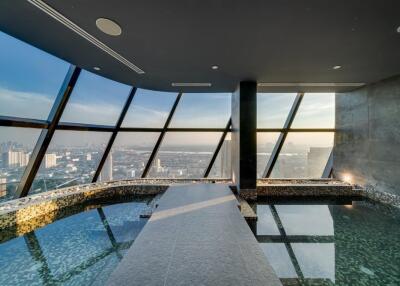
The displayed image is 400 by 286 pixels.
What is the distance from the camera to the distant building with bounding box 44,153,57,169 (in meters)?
4.51

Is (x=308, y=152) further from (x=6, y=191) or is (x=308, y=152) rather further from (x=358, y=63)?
(x=6, y=191)

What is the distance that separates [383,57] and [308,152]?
385 centimetres

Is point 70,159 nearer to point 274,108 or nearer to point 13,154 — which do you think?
point 13,154

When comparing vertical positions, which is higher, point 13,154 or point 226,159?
point 13,154

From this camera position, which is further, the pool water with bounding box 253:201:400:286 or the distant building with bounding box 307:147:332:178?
the distant building with bounding box 307:147:332:178

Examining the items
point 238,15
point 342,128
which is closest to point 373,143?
point 342,128

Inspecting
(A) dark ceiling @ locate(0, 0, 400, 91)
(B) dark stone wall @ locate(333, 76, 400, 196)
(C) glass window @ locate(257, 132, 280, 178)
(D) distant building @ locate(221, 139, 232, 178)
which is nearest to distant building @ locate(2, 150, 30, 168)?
(A) dark ceiling @ locate(0, 0, 400, 91)

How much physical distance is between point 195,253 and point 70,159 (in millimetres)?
4640

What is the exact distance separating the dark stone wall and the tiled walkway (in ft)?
14.5

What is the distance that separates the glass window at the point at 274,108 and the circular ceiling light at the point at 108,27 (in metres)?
4.81

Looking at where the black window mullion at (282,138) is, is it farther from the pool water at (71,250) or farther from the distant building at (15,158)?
the distant building at (15,158)

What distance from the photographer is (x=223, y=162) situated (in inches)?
266

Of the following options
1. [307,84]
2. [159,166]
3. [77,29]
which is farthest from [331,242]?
[159,166]

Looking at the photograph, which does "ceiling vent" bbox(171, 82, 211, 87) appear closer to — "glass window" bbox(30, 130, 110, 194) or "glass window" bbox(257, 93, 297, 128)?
"glass window" bbox(257, 93, 297, 128)
